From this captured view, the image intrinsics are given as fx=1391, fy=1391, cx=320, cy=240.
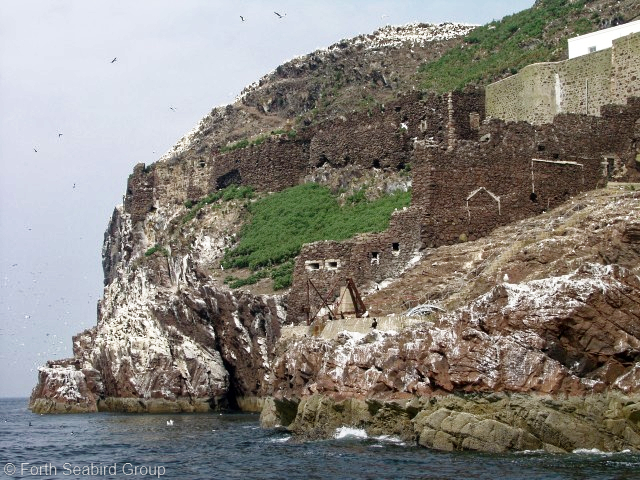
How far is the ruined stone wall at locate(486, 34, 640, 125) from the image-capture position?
5962 centimetres

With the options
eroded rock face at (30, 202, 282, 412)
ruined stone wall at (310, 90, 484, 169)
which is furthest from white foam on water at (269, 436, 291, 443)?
ruined stone wall at (310, 90, 484, 169)

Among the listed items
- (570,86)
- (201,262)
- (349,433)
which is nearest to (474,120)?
(570,86)

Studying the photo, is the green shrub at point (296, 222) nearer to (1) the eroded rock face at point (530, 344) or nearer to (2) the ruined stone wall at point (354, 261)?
(2) the ruined stone wall at point (354, 261)

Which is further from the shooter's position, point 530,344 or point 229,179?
point 229,179

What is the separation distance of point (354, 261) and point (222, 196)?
21756 millimetres

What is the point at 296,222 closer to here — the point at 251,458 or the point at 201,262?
the point at 201,262

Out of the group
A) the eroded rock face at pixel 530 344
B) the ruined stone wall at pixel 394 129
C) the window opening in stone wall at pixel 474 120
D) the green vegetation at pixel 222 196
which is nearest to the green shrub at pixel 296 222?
the green vegetation at pixel 222 196

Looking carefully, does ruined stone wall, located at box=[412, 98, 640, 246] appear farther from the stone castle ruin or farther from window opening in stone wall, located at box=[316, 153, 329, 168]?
window opening in stone wall, located at box=[316, 153, 329, 168]

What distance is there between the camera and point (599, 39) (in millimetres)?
65312

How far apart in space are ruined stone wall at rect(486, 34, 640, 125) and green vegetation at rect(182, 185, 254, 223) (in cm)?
1635

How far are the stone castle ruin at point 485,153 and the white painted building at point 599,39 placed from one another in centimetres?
315

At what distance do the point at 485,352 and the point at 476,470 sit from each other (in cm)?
558

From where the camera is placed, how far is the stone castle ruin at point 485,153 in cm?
5453

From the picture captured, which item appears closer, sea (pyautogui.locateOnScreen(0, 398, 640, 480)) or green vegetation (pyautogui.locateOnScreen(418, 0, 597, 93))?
sea (pyautogui.locateOnScreen(0, 398, 640, 480))
